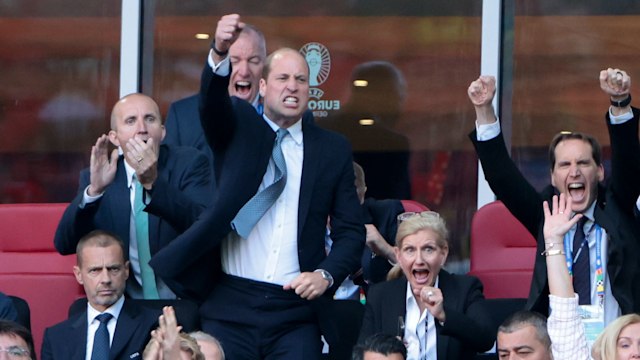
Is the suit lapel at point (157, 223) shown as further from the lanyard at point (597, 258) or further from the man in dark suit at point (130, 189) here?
the lanyard at point (597, 258)

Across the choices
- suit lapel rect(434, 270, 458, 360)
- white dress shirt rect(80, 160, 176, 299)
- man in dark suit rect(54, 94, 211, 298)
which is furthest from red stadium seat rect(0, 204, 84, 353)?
suit lapel rect(434, 270, 458, 360)

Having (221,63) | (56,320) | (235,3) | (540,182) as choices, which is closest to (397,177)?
(540,182)

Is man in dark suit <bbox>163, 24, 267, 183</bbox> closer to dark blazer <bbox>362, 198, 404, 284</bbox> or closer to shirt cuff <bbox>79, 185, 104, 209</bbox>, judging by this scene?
shirt cuff <bbox>79, 185, 104, 209</bbox>

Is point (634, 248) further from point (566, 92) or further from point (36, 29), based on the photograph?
point (36, 29)

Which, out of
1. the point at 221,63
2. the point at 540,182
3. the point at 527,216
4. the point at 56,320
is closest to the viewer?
the point at 221,63

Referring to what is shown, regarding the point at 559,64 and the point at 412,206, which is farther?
the point at 559,64

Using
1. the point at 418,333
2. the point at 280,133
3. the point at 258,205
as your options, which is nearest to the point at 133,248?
the point at 258,205

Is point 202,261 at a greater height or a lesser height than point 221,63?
lesser

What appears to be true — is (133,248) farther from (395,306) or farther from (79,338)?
(395,306)

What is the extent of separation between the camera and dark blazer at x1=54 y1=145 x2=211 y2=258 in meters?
7.52

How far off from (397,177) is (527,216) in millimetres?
2461

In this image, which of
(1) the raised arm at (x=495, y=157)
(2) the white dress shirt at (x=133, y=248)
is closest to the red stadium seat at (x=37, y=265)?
(2) the white dress shirt at (x=133, y=248)

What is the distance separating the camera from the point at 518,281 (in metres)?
8.42

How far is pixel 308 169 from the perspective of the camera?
7.00 metres
